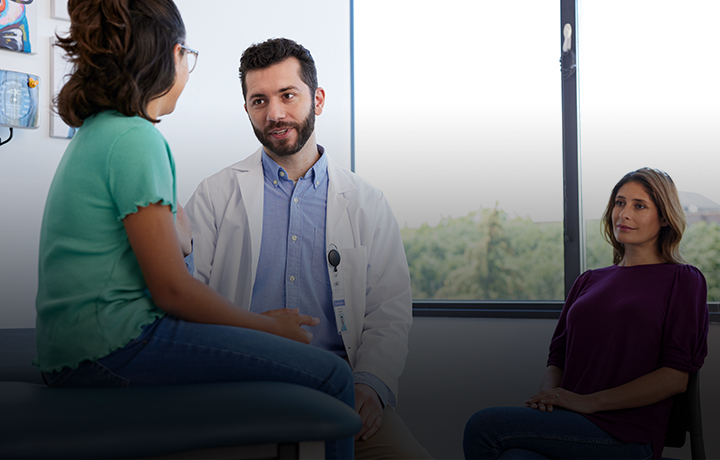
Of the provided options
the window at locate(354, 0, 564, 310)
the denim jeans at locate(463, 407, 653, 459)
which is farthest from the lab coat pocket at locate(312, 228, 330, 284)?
the window at locate(354, 0, 564, 310)

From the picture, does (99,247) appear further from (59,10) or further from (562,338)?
(59,10)

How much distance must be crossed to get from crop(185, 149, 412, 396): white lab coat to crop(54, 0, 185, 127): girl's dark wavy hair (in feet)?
2.73

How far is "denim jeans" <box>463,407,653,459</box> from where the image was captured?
1.46 m

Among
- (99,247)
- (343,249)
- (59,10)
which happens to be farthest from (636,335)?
(59,10)

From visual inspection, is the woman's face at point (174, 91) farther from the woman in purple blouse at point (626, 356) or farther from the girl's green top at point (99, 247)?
the woman in purple blouse at point (626, 356)

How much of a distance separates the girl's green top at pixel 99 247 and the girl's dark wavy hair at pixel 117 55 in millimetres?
72

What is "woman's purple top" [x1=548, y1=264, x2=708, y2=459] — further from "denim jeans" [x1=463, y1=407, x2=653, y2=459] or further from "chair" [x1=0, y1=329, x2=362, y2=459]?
"chair" [x1=0, y1=329, x2=362, y2=459]

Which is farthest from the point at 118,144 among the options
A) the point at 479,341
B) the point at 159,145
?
the point at 479,341

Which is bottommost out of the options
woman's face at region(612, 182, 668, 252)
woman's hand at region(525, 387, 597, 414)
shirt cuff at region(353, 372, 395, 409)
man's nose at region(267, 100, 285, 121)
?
woman's hand at region(525, 387, 597, 414)

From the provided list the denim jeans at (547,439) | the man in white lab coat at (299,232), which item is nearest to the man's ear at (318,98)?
the man in white lab coat at (299,232)

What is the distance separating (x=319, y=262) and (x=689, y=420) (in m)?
1.17

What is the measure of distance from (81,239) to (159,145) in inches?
Answer: 7.6

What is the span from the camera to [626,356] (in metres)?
1.57

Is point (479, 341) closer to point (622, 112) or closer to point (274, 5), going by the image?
point (622, 112)
